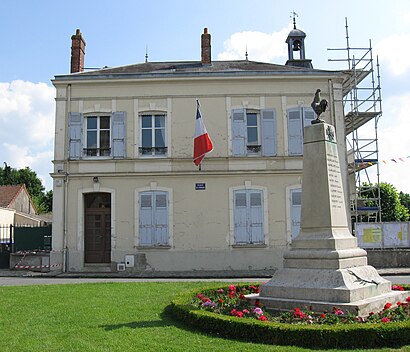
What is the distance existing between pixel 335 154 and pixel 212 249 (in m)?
10.5

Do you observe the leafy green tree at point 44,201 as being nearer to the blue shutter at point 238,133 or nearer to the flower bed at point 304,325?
the blue shutter at point 238,133

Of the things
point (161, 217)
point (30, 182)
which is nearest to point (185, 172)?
point (161, 217)

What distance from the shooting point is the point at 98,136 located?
63.6 ft

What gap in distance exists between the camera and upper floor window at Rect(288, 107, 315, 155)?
1911 cm

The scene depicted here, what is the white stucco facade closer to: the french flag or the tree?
the french flag

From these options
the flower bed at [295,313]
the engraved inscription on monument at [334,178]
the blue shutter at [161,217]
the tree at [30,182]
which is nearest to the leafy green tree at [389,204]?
the blue shutter at [161,217]

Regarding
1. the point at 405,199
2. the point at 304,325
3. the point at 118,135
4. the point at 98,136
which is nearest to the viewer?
the point at 304,325

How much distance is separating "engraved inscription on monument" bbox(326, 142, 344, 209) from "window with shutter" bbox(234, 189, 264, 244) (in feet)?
32.8

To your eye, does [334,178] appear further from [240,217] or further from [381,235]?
[381,235]

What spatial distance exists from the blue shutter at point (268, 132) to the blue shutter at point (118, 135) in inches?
224

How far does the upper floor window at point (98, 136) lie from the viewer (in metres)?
19.2

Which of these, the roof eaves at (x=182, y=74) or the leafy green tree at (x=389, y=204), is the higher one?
the roof eaves at (x=182, y=74)

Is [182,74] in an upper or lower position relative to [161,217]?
upper

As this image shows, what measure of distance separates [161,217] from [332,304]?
39.8 feet
